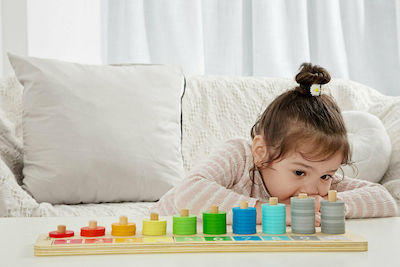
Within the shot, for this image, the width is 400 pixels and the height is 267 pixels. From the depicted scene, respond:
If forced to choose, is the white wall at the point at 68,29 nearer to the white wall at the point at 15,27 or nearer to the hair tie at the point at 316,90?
the white wall at the point at 15,27

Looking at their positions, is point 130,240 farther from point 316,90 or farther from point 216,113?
point 216,113

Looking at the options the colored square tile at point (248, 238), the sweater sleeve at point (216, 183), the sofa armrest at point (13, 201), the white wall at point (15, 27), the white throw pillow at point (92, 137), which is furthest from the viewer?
the white wall at point (15, 27)

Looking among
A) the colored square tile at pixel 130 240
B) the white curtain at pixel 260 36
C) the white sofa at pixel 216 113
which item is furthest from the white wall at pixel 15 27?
the colored square tile at pixel 130 240

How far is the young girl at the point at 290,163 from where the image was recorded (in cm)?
105

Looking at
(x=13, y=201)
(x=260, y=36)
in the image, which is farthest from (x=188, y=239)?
(x=260, y=36)

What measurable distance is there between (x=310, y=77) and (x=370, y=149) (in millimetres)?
702

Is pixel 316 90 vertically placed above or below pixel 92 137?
above

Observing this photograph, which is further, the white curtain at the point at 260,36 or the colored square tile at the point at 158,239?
the white curtain at the point at 260,36

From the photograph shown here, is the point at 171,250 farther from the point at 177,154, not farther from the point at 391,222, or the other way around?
the point at 177,154

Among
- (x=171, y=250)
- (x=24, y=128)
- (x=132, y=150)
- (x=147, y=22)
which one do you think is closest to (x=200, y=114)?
(x=132, y=150)

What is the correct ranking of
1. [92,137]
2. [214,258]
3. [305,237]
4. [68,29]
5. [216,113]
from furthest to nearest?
[68,29] < [216,113] < [92,137] < [305,237] < [214,258]

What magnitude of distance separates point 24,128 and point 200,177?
89cm

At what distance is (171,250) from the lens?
2.27 ft

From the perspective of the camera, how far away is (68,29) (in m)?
2.62
